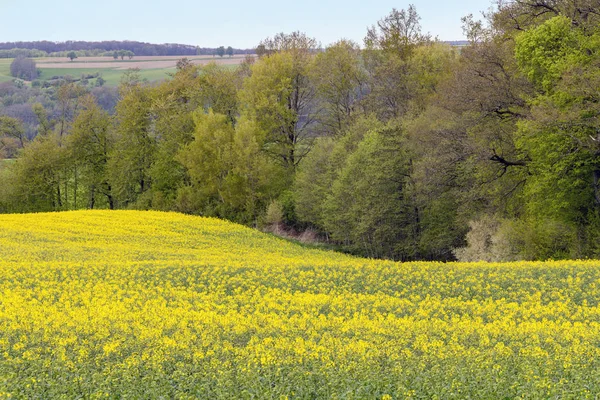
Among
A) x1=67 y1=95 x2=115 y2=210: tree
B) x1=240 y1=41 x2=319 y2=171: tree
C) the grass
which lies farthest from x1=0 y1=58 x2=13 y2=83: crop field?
x1=240 y1=41 x2=319 y2=171: tree

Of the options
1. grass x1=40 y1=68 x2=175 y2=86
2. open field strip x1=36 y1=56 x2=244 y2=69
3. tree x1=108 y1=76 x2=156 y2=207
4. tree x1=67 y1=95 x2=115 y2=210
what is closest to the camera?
tree x1=108 y1=76 x2=156 y2=207

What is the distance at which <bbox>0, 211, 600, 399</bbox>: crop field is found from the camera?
30.0 ft

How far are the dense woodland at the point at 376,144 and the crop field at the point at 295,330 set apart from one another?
9638mm

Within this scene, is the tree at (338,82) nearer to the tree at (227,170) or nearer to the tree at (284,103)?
the tree at (284,103)

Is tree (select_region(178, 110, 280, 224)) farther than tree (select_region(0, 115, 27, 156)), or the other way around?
tree (select_region(0, 115, 27, 156))

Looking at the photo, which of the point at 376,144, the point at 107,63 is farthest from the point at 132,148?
the point at 107,63

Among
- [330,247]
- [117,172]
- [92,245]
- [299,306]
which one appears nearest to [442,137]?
[330,247]

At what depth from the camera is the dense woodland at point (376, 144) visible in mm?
30031

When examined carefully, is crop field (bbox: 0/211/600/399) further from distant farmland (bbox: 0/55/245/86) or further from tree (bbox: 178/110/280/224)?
distant farmland (bbox: 0/55/245/86)

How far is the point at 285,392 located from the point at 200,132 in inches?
1889

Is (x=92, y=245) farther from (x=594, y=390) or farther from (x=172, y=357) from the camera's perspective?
(x=594, y=390)

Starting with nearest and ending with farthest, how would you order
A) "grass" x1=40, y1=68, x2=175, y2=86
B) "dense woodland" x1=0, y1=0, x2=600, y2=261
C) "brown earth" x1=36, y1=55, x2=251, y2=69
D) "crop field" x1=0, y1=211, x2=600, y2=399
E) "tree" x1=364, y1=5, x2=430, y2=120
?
1. "crop field" x1=0, y1=211, x2=600, y2=399
2. "dense woodland" x1=0, y1=0, x2=600, y2=261
3. "tree" x1=364, y1=5, x2=430, y2=120
4. "grass" x1=40, y1=68, x2=175, y2=86
5. "brown earth" x1=36, y1=55, x2=251, y2=69

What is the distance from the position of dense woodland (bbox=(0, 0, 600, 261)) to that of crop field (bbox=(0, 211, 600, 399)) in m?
9.64

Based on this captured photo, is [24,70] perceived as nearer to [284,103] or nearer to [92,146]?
[92,146]
